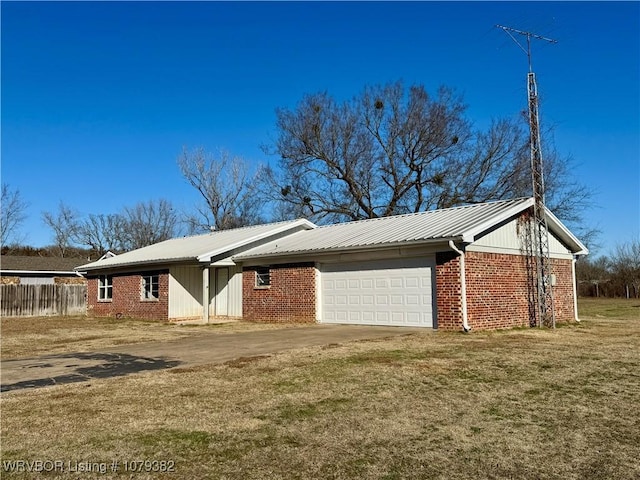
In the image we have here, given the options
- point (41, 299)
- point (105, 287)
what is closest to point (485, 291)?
point (105, 287)

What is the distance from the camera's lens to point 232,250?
21609 millimetres

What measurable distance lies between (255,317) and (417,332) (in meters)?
8.02

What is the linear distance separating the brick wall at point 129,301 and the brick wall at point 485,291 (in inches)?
478

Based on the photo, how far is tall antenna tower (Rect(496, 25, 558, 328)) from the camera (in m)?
16.6

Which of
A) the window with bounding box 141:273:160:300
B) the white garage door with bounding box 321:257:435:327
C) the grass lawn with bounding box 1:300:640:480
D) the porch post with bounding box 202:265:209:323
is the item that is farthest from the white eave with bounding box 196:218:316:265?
the grass lawn with bounding box 1:300:640:480

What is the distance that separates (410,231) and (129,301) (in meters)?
14.4

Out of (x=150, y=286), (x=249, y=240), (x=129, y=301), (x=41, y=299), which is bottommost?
(x=129, y=301)

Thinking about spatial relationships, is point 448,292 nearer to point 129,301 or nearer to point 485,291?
point 485,291

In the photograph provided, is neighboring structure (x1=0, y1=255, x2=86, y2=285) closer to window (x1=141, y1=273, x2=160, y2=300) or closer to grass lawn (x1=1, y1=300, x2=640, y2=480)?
window (x1=141, y1=273, x2=160, y2=300)

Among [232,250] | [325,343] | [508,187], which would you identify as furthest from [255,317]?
[508,187]

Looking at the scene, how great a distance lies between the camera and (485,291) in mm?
15258

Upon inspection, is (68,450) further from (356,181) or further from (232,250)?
(356,181)

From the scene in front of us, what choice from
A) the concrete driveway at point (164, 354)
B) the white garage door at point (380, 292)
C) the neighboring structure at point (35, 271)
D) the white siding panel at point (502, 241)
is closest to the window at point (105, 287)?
the neighboring structure at point (35, 271)

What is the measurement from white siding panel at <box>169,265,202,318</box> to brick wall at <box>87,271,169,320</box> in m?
0.24
